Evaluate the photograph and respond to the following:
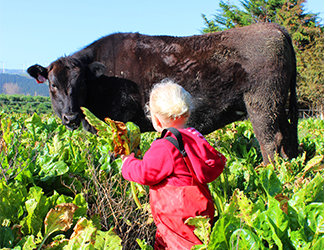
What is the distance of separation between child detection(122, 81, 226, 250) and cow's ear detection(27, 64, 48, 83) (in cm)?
403

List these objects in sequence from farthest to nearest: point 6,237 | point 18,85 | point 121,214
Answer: point 18,85 → point 121,214 → point 6,237

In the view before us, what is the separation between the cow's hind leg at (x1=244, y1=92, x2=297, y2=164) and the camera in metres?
5.00

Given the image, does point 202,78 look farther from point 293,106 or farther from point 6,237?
point 6,237

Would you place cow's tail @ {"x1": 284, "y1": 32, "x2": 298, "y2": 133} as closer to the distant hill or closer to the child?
the child

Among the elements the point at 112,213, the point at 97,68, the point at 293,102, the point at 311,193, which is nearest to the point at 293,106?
the point at 293,102

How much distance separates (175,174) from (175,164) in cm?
8

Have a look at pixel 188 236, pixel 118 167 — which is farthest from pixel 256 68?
pixel 188 236

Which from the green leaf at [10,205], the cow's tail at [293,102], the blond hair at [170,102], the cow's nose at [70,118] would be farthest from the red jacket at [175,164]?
the cow's tail at [293,102]

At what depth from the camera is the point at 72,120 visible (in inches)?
207

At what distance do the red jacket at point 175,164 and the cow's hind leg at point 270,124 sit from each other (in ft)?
10.3

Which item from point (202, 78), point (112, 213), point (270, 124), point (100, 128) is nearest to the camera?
point (100, 128)

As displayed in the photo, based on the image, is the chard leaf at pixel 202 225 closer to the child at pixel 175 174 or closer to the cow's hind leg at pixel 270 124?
the child at pixel 175 174

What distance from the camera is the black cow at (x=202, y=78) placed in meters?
5.03

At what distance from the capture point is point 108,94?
555 centimetres
